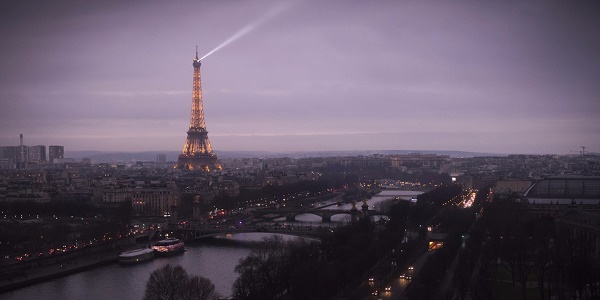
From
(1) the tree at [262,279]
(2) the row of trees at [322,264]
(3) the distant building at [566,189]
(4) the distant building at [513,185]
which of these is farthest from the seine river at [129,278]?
(4) the distant building at [513,185]

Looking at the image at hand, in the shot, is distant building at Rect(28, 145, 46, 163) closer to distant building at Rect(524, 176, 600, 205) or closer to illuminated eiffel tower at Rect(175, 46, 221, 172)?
illuminated eiffel tower at Rect(175, 46, 221, 172)

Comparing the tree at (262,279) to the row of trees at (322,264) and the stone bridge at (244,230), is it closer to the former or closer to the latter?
the row of trees at (322,264)

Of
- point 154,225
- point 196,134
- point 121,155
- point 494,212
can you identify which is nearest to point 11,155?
point 196,134

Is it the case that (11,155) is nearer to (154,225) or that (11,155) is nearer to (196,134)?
(196,134)

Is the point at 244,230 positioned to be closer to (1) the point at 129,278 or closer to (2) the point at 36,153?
(1) the point at 129,278

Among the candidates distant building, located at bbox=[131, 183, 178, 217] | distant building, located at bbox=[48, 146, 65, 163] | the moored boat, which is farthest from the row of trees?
distant building, located at bbox=[48, 146, 65, 163]

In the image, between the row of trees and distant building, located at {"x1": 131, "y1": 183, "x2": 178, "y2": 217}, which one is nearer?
the row of trees
